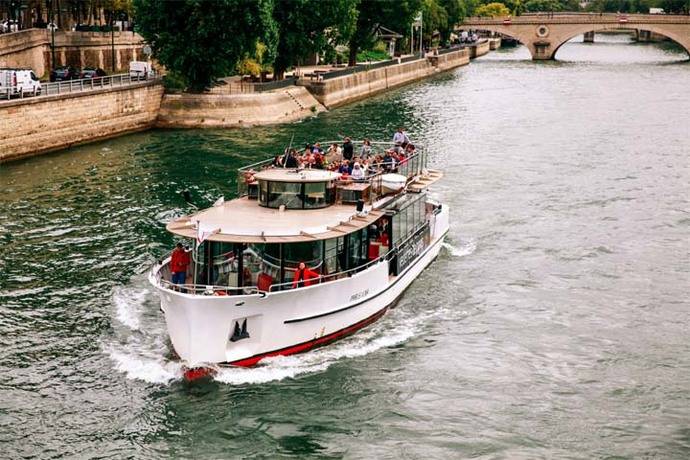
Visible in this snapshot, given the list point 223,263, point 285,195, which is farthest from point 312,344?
point 285,195

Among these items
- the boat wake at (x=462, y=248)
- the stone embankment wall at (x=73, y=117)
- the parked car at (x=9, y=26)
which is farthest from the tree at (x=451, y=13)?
the boat wake at (x=462, y=248)

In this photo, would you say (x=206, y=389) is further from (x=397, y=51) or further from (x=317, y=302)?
(x=397, y=51)

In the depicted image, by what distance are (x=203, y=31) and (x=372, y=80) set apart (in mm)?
30494

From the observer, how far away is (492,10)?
193 meters

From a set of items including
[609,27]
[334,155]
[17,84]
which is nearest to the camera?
[334,155]

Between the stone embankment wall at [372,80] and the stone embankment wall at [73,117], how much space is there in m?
15.0

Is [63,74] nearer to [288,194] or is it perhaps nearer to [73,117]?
[73,117]

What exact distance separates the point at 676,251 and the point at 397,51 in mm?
86751

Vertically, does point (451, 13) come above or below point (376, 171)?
above

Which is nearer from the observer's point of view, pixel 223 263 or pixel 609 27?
pixel 223 263

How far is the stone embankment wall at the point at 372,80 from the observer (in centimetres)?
7776

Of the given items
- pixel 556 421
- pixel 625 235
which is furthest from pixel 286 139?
pixel 556 421

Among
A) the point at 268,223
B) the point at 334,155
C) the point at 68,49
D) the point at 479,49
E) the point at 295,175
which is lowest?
the point at 479,49

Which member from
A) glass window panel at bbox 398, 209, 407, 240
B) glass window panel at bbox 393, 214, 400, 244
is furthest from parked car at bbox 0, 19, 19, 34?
glass window panel at bbox 393, 214, 400, 244
